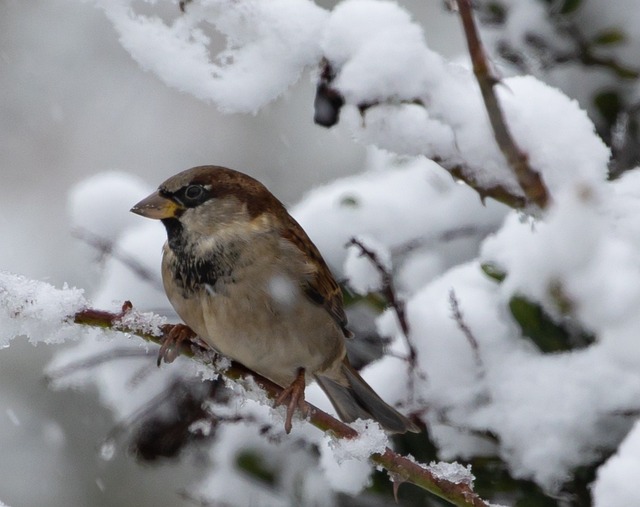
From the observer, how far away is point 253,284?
2.31m

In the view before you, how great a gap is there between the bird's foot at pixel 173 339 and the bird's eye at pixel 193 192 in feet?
1.08

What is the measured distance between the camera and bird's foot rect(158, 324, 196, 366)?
203 centimetres

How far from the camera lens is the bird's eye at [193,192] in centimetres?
244

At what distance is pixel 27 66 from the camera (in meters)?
7.95

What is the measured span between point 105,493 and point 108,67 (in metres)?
3.67

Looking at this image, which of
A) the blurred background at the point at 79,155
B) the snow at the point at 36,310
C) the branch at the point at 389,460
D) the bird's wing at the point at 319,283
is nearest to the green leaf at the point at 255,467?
the bird's wing at the point at 319,283

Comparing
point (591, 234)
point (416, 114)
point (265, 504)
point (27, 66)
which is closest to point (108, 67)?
point (27, 66)

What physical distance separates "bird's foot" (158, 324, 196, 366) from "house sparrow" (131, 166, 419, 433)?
25 mm

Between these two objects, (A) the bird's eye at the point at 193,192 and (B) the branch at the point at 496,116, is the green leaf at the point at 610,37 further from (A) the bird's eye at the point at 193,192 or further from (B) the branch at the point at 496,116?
(B) the branch at the point at 496,116

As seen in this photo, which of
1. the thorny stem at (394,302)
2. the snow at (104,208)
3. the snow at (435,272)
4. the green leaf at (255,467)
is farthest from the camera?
the snow at (104,208)

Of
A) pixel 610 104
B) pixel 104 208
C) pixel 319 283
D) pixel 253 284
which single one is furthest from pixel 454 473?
pixel 104 208

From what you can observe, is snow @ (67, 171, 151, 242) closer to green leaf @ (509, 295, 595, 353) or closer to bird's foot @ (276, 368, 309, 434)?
bird's foot @ (276, 368, 309, 434)

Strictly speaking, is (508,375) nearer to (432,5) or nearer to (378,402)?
(378,402)

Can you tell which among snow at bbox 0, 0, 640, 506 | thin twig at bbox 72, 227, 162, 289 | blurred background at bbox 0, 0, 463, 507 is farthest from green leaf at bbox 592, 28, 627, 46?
blurred background at bbox 0, 0, 463, 507
